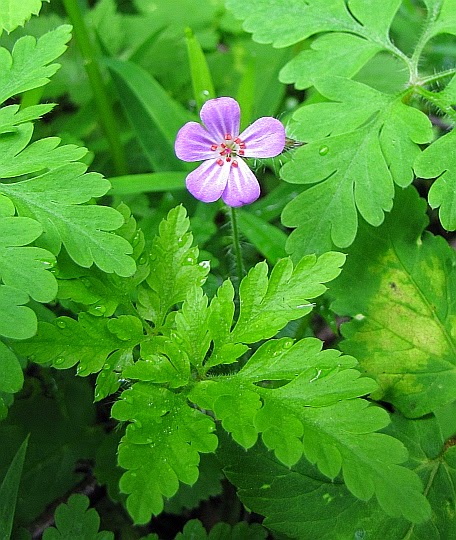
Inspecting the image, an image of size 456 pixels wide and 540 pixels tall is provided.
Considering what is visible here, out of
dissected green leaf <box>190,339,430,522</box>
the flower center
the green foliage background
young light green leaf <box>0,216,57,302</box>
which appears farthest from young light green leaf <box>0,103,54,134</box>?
dissected green leaf <box>190,339,430,522</box>

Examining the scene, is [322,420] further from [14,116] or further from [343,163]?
[14,116]

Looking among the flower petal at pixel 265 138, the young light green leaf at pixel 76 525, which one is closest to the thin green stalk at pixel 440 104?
the flower petal at pixel 265 138

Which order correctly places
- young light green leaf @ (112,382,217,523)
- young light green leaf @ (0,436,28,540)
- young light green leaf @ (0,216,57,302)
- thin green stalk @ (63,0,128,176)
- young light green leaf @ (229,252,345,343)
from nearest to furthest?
young light green leaf @ (112,382,217,523) → young light green leaf @ (0,216,57,302) → young light green leaf @ (229,252,345,343) → young light green leaf @ (0,436,28,540) → thin green stalk @ (63,0,128,176)

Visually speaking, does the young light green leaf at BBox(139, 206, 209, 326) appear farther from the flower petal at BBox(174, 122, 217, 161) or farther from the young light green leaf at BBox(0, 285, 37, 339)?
the young light green leaf at BBox(0, 285, 37, 339)

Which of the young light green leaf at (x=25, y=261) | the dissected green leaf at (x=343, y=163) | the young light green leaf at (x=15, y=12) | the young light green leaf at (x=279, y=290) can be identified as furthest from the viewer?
the young light green leaf at (x=15, y=12)

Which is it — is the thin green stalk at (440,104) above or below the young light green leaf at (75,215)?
below

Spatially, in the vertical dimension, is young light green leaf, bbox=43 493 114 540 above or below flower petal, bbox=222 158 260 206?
below

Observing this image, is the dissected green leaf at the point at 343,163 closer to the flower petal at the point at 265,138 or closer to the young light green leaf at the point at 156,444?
the flower petal at the point at 265,138

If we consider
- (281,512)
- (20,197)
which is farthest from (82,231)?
(281,512)
